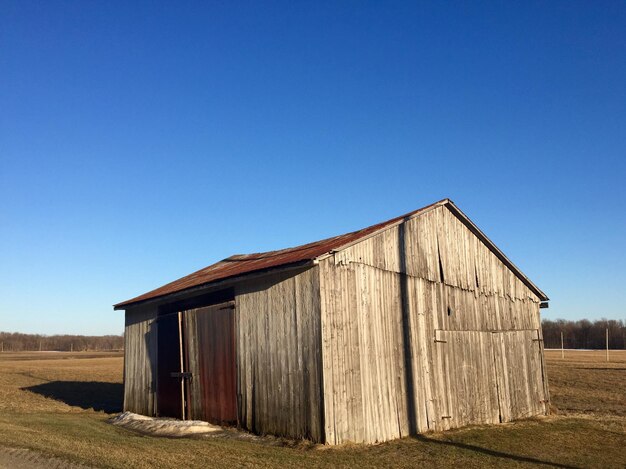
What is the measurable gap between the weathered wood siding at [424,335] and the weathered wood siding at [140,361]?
8.04 meters

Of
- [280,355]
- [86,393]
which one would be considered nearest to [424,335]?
[280,355]

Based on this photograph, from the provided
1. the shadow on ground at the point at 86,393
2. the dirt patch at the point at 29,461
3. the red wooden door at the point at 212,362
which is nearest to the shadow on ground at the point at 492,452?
the red wooden door at the point at 212,362

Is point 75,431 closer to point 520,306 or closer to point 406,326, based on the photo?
point 406,326

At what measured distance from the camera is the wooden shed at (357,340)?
43.0 feet

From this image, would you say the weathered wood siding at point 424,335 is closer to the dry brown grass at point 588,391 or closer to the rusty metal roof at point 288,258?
the rusty metal roof at point 288,258

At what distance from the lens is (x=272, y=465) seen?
10.5 metres

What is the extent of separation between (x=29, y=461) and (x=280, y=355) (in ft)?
18.2

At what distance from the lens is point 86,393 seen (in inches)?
1038

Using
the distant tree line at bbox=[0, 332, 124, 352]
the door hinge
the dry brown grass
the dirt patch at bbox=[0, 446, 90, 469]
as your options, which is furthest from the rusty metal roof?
the distant tree line at bbox=[0, 332, 124, 352]

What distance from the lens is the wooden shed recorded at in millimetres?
13094

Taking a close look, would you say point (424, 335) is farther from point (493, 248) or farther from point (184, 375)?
point (184, 375)

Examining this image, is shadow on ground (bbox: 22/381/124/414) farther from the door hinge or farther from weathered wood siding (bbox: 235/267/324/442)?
weathered wood siding (bbox: 235/267/324/442)

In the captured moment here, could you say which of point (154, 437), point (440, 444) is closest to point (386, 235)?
point (440, 444)

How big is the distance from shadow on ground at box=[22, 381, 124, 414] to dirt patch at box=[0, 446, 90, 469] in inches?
379
